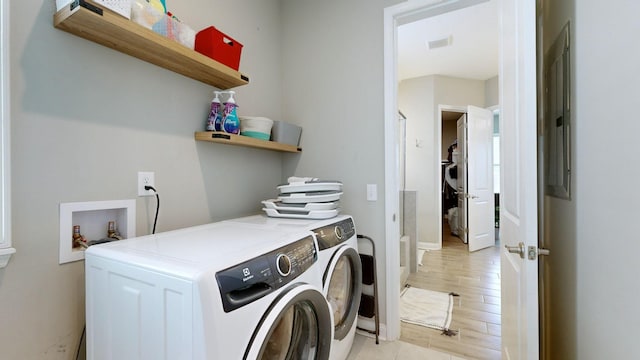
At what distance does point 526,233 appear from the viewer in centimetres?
104

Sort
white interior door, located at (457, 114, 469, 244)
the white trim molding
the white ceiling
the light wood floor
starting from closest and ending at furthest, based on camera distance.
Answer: the white trim molding
the light wood floor
the white ceiling
white interior door, located at (457, 114, 469, 244)

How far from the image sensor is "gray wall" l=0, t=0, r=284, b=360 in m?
0.93

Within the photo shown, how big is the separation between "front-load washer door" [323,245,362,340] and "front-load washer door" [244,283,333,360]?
0.26 meters

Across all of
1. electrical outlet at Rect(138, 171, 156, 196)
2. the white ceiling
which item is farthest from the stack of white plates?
the white ceiling

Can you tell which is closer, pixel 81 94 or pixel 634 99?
pixel 634 99

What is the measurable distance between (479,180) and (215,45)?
4.37 meters

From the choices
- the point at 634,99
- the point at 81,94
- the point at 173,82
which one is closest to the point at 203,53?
the point at 173,82

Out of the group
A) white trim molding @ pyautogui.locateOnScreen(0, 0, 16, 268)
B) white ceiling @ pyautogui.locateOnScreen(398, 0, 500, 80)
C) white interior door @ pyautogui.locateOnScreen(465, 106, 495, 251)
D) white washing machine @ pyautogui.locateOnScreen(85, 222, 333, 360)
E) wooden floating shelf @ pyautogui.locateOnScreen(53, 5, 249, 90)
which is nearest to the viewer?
white washing machine @ pyautogui.locateOnScreen(85, 222, 333, 360)

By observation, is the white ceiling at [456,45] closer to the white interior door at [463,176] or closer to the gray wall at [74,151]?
the white interior door at [463,176]

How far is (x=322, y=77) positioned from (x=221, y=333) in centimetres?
191

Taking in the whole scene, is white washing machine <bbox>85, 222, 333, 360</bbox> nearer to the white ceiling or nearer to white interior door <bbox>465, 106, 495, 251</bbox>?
the white ceiling

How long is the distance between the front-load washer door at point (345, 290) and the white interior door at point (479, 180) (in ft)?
10.6

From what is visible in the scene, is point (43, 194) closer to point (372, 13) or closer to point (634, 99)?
point (634, 99)

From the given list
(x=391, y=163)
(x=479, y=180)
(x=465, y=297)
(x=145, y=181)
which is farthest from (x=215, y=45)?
(x=479, y=180)
